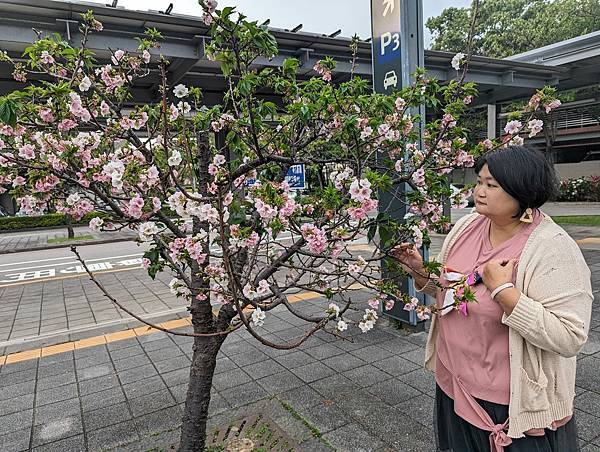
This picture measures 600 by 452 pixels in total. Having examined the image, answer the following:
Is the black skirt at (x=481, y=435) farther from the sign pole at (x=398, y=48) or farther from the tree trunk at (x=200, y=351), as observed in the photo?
the sign pole at (x=398, y=48)

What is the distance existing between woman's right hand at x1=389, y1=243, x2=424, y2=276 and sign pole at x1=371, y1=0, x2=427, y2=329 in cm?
201

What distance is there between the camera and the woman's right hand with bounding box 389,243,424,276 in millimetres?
2164

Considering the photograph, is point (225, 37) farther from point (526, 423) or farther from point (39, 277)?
point (39, 277)

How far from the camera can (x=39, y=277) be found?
31.8 ft

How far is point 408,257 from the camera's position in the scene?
7.25 feet

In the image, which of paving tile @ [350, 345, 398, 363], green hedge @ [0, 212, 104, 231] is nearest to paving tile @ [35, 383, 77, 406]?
paving tile @ [350, 345, 398, 363]

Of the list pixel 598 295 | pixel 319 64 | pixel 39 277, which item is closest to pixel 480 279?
pixel 319 64

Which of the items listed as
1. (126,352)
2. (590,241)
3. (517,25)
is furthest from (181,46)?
(517,25)

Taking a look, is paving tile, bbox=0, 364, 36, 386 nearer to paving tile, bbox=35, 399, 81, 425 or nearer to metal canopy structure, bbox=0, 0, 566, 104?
paving tile, bbox=35, 399, 81, 425

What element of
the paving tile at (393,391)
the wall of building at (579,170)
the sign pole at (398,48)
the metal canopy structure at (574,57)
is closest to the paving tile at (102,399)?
the paving tile at (393,391)

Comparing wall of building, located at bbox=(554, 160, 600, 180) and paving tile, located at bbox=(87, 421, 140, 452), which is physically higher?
wall of building, located at bbox=(554, 160, 600, 180)

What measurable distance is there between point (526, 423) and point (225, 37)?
1.92 meters

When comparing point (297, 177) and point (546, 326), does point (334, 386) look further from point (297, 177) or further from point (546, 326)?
point (546, 326)

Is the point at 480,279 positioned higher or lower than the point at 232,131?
lower
